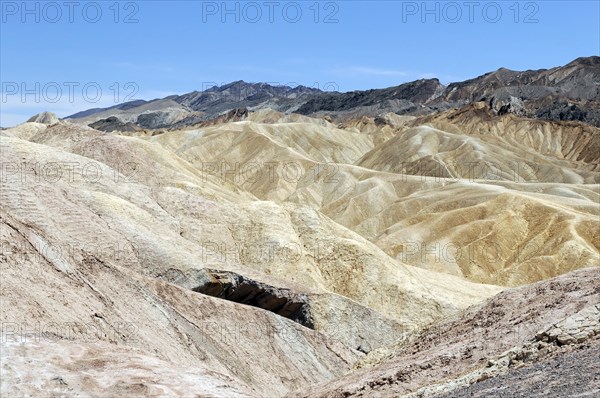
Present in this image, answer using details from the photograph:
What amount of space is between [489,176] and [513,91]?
276 ft

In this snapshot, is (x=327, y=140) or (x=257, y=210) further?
(x=327, y=140)

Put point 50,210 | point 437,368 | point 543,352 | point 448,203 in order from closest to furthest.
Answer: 1. point 543,352
2. point 437,368
3. point 50,210
4. point 448,203

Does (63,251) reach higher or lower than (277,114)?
lower

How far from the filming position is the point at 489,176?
10888 centimetres

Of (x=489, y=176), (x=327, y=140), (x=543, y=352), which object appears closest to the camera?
(x=543, y=352)

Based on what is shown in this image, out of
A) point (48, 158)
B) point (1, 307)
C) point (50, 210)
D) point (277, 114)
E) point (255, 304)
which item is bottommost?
point (255, 304)

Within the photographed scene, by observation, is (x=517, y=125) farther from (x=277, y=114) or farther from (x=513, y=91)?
(x=277, y=114)

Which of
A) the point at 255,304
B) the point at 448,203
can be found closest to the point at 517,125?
the point at 448,203

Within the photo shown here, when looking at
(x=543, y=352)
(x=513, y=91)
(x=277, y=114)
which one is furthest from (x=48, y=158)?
(x=513, y=91)

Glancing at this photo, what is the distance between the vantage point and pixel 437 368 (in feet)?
56.3

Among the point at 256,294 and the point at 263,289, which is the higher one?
the point at 263,289

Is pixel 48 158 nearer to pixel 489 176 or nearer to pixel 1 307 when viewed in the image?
pixel 1 307

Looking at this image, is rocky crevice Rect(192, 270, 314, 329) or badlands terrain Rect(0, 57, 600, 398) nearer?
badlands terrain Rect(0, 57, 600, 398)

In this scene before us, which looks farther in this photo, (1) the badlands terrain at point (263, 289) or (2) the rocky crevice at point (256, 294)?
(2) the rocky crevice at point (256, 294)
